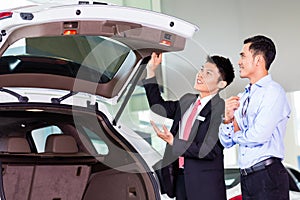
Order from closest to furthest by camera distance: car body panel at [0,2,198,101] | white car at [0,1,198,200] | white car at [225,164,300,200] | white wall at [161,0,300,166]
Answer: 1. car body panel at [0,2,198,101]
2. white car at [0,1,198,200]
3. white car at [225,164,300,200]
4. white wall at [161,0,300,166]

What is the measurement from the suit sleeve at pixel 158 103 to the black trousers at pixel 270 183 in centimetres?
58

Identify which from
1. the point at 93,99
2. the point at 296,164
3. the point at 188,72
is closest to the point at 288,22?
the point at 296,164

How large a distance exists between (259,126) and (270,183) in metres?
0.27

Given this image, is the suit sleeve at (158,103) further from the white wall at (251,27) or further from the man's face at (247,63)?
the white wall at (251,27)

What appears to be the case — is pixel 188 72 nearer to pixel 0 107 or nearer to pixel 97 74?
pixel 97 74

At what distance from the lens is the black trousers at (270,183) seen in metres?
2.63

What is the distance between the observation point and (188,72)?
300cm

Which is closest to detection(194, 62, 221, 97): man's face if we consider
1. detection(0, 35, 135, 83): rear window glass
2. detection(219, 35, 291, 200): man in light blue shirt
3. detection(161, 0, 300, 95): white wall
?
detection(219, 35, 291, 200): man in light blue shirt

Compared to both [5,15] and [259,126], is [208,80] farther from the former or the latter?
[5,15]

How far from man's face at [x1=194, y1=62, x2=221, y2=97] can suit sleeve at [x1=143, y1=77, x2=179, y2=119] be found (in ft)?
0.61

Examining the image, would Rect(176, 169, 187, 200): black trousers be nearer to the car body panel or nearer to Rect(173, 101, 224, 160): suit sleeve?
Rect(173, 101, 224, 160): suit sleeve

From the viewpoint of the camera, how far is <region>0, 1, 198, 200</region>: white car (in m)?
2.20

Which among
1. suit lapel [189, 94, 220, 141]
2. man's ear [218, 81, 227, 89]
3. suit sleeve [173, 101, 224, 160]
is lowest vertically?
suit sleeve [173, 101, 224, 160]

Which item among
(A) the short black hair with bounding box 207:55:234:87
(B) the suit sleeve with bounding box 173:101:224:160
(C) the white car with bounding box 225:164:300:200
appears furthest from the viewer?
(C) the white car with bounding box 225:164:300:200
